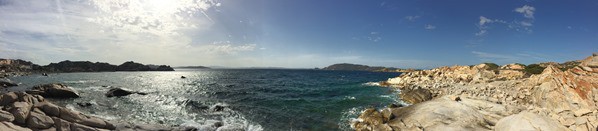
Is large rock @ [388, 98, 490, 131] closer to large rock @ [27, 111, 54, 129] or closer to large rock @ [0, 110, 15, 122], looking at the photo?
large rock @ [27, 111, 54, 129]

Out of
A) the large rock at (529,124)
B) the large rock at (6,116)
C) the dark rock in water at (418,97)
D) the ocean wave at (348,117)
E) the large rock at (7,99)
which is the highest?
the large rock at (7,99)

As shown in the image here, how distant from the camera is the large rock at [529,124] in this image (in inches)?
572

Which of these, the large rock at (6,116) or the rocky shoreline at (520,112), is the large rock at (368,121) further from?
the large rock at (6,116)

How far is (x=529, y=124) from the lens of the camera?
49.0ft

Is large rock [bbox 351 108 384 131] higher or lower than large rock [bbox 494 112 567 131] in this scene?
lower

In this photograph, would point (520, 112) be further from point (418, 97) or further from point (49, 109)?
point (49, 109)

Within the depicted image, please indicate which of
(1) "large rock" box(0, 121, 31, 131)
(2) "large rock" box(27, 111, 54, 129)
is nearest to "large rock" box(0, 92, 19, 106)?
(2) "large rock" box(27, 111, 54, 129)

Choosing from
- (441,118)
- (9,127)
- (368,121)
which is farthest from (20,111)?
(441,118)

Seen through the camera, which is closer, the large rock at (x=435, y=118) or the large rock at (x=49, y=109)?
the large rock at (x=49, y=109)

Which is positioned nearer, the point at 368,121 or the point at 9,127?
the point at 9,127

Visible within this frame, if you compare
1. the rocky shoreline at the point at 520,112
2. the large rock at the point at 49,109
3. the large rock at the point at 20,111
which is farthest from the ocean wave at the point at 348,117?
the large rock at the point at 20,111

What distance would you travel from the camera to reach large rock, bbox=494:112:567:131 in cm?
1453

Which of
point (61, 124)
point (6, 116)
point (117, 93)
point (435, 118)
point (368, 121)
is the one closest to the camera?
point (6, 116)

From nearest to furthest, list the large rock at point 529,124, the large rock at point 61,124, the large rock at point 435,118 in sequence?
the large rock at point 529,124, the large rock at point 61,124, the large rock at point 435,118
